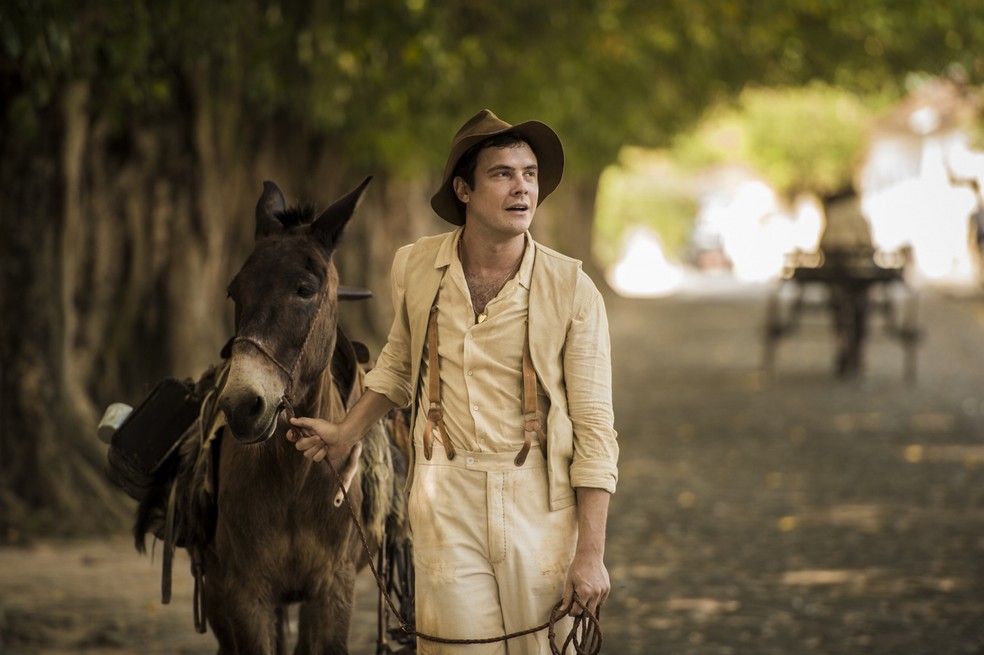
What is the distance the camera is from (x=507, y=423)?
4352mm

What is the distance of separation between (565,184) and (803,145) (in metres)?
31.4

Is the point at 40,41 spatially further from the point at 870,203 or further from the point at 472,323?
the point at 870,203

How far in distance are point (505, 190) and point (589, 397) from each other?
0.61 metres

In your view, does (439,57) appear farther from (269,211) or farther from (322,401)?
(322,401)

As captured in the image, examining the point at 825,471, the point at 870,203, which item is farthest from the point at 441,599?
the point at 870,203

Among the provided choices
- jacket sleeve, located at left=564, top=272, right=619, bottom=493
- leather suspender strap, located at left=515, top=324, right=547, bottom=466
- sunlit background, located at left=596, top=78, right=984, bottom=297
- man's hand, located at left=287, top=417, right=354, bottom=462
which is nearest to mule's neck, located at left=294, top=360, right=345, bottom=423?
man's hand, located at left=287, top=417, right=354, bottom=462

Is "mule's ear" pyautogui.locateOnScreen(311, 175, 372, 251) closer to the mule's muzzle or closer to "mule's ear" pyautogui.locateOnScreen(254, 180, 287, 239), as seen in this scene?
"mule's ear" pyautogui.locateOnScreen(254, 180, 287, 239)

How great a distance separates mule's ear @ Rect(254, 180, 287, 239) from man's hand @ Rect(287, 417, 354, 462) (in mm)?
608

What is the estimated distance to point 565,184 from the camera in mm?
36094

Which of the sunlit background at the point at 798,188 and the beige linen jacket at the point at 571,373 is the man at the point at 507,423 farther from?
the sunlit background at the point at 798,188

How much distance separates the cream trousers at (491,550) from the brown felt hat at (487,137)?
0.71 meters

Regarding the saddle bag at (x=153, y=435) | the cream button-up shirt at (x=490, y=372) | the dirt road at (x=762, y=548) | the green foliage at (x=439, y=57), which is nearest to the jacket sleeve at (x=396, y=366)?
the cream button-up shirt at (x=490, y=372)

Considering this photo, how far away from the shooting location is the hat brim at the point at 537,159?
441 cm

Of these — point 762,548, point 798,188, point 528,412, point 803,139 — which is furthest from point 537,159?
point 798,188
